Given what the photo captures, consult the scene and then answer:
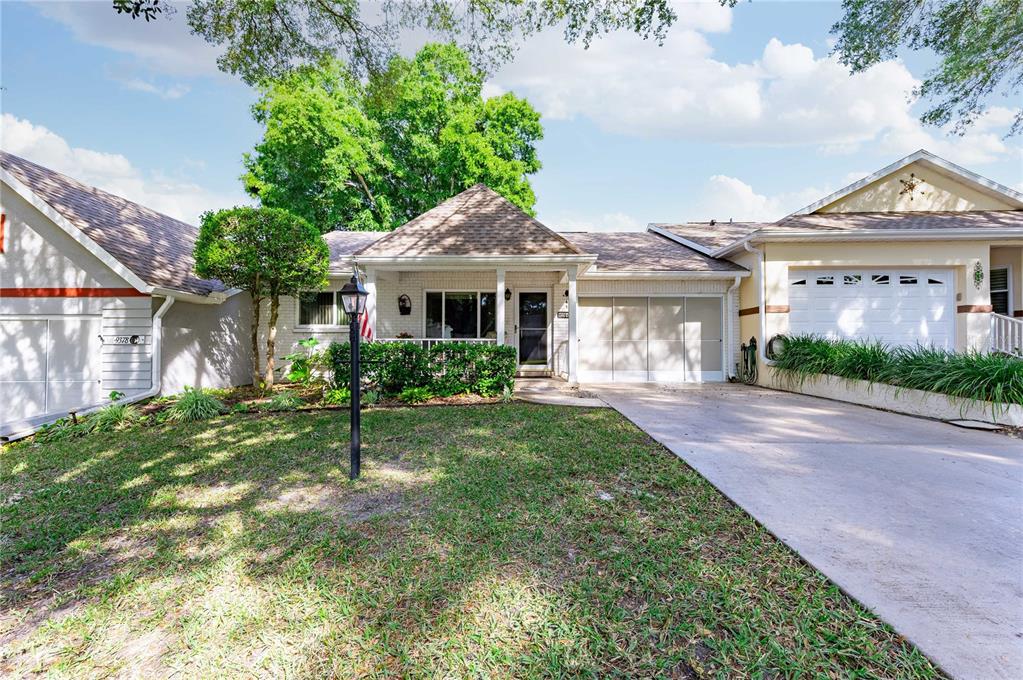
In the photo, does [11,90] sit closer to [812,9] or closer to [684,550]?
[684,550]

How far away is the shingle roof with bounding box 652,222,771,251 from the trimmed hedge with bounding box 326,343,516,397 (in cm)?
760

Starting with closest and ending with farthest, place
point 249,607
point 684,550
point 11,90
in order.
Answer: point 249,607
point 684,550
point 11,90

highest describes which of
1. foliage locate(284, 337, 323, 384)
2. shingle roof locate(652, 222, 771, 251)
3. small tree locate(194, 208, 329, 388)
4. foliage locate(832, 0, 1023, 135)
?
foliage locate(832, 0, 1023, 135)

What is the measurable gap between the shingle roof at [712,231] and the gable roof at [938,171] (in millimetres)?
1909

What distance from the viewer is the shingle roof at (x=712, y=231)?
42.3ft

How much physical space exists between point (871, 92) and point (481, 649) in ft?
44.4

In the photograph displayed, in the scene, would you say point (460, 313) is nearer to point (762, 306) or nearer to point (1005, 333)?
point (762, 306)

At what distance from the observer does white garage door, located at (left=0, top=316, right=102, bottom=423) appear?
8703 millimetres

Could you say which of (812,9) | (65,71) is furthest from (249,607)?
(812,9)

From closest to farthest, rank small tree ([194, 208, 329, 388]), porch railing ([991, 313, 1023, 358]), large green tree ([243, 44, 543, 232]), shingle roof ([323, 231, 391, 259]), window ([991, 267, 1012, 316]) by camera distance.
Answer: small tree ([194, 208, 329, 388]) < porch railing ([991, 313, 1023, 358]) < window ([991, 267, 1012, 316]) < shingle roof ([323, 231, 391, 259]) < large green tree ([243, 44, 543, 232])

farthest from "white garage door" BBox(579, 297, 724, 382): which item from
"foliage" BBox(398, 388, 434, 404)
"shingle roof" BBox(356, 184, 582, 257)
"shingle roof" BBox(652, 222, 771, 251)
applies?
"foliage" BBox(398, 388, 434, 404)

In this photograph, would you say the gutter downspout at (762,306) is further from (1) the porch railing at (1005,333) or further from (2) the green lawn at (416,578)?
(2) the green lawn at (416,578)

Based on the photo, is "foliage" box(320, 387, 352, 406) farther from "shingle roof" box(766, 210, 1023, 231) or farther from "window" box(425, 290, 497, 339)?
"shingle roof" box(766, 210, 1023, 231)

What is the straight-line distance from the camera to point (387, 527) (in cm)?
321
